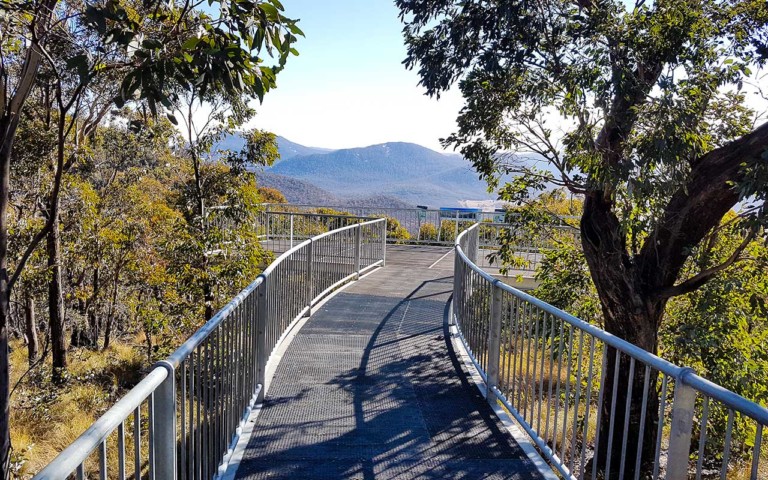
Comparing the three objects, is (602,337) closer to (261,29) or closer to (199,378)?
(199,378)

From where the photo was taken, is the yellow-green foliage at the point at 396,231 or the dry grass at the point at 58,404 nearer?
the dry grass at the point at 58,404

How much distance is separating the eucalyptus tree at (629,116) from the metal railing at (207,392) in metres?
3.26

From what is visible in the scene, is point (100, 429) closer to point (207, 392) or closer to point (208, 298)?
point (207, 392)

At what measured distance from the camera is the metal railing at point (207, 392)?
6.13 feet

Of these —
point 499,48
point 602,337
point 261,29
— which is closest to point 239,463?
point 602,337

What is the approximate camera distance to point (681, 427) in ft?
7.51

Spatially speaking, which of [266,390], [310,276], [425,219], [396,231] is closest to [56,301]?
Result: [310,276]

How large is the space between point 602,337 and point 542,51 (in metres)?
5.18

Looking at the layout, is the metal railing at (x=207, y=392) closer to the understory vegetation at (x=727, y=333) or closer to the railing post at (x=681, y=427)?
the railing post at (x=681, y=427)

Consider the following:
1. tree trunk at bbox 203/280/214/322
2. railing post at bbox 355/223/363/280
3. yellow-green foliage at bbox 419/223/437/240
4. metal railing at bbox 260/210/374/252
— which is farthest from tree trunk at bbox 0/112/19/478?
yellow-green foliage at bbox 419/223/437/240

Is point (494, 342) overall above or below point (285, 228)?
below

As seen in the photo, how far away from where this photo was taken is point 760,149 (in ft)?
16.6

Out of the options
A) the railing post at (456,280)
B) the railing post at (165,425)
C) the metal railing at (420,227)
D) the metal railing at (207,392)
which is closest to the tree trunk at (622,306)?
the metal railing at (420,227)

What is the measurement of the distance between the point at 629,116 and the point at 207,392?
4910mm
